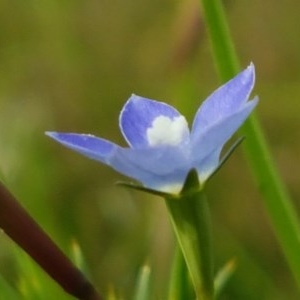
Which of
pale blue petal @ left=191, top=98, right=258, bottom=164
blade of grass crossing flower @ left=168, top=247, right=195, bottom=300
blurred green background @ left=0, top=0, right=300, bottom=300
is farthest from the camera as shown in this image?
blurred green background @ left=0, top=0, right=300, bottom=300

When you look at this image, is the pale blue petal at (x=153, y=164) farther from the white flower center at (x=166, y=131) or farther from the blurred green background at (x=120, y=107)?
the blurred green background at (x=120, y=107)

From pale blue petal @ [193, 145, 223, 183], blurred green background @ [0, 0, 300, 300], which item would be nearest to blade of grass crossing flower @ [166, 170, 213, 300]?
pale blue petal @ [193, 145, 223, 183]

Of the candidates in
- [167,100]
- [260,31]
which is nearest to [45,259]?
[167,100]

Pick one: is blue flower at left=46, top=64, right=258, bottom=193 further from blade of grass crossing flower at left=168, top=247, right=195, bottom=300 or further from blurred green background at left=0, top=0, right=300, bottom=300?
blurred green background at left=0, top=0, right=300, bottom=300

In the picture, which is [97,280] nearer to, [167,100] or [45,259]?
[167,100]

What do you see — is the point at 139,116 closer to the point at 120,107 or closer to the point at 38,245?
the point at 38,245

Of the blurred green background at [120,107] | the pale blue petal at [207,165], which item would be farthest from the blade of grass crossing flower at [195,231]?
the blurred green background at [120,107]
